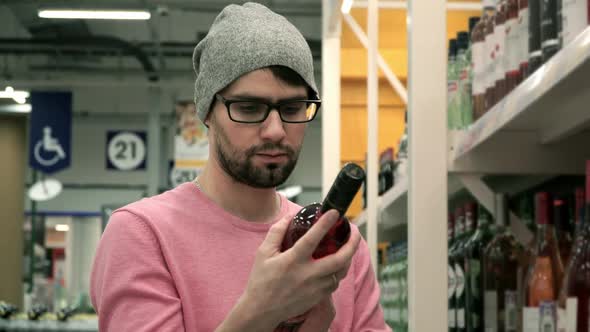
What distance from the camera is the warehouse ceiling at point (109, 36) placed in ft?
41.9

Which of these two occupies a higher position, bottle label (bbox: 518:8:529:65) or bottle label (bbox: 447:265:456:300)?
bottle label (bbox: 518:8:529:65)

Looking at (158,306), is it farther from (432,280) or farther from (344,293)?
(432,280)

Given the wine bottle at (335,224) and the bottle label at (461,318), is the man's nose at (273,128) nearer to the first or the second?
the wine bottle at (335,224)

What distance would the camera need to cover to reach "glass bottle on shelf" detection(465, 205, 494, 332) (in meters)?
2.49

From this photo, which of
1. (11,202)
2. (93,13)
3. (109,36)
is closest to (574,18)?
A: (93,13)

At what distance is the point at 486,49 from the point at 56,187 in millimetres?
12745

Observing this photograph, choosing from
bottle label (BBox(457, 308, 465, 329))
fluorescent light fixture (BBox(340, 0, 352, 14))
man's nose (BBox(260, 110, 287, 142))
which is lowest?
bottle label (BBox(457, 308, 465, 329))

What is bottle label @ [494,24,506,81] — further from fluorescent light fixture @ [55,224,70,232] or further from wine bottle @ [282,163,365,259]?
fluorescent light fixture @ [55,224,70,232]

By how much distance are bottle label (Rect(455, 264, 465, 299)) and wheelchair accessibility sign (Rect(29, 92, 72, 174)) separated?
11231 mm

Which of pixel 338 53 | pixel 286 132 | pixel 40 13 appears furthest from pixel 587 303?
pixel 40 13

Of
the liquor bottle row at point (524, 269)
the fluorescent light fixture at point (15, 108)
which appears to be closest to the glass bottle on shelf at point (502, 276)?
the liquor bottle row at point (524, 269)

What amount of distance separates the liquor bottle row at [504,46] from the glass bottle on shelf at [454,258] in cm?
30

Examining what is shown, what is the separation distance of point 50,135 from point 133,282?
12.4 m

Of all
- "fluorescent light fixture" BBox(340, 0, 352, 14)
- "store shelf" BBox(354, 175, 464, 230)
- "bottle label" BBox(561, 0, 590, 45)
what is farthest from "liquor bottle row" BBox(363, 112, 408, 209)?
"bottle label" BBox(561, 0, 590, 45)
